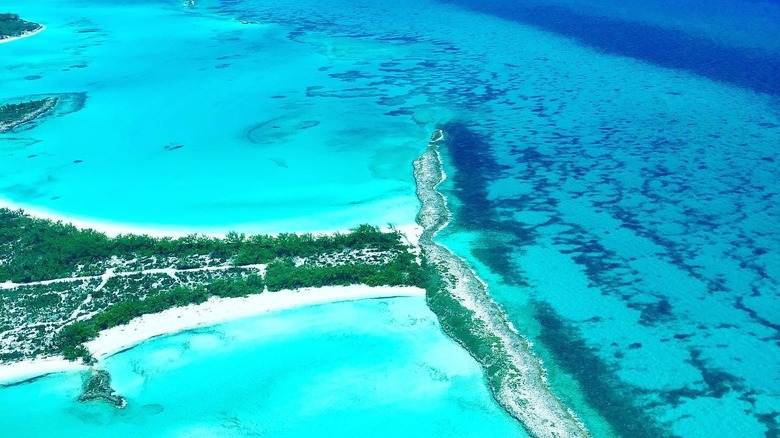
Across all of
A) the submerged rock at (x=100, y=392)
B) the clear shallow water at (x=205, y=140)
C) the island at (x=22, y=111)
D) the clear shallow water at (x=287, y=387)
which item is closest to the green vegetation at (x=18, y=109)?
the island at (x=22, y=111)

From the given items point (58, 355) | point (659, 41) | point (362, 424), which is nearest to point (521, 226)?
point (362, 424)

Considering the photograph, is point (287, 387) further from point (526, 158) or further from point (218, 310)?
point (526, 158)

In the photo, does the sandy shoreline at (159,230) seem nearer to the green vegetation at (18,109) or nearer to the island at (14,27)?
the green vegetation at (18,109)

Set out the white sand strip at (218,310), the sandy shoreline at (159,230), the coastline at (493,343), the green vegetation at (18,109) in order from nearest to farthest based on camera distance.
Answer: the coastline at (493,343) → the white sand strip at (218,310) → the sandy shoreline at (159,230) → the green vegetation at (18,109)

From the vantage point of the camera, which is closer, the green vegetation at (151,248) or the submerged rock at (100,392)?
the submerged rock at (100,392)

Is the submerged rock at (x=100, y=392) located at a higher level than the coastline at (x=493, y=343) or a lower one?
lower

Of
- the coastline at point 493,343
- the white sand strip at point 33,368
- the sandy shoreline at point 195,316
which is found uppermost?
the coastline at point 493,343

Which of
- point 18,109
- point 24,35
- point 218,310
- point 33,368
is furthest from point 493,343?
point 24,35
